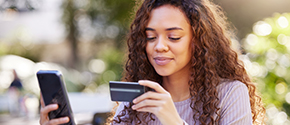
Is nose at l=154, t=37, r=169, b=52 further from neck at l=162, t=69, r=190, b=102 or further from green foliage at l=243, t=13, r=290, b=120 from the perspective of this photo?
green foliage at l=243, t=13, r=290, b=120

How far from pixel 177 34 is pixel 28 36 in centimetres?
986

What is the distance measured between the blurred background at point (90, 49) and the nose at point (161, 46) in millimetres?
698

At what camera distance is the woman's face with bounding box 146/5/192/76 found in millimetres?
1729

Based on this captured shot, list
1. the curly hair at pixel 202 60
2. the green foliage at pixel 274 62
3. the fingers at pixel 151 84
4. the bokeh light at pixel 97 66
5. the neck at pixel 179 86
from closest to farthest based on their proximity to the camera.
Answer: the fingers at pixel 151 84 → the curly hair at pixel 202 60 → the neck at pixel 179 86 → the green foliage at pixel 274 62 → the bokeh light at pixel 97 66

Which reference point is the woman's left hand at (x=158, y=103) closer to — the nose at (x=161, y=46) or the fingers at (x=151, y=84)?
the fingers at (x=151, y=84)

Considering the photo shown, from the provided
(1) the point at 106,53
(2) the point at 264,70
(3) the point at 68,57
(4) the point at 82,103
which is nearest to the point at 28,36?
(3) the point at 68,57

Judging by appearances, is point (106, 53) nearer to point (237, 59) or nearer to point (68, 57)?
point (68, 57)

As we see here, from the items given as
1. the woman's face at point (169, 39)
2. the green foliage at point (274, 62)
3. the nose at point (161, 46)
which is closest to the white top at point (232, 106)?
the woman's face at point (169, 39)

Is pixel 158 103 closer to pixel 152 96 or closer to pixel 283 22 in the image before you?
pixel 152 96

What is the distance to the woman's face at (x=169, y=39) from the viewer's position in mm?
1729

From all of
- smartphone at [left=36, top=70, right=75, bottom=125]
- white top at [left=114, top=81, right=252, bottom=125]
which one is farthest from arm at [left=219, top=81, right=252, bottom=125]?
smartphone at [left=36, top=70, right=75, bottom=125]

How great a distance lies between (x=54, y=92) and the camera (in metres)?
1.45

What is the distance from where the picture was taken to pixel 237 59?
2.05 meters

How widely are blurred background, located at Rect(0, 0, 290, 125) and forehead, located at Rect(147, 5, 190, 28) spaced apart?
680 mm
